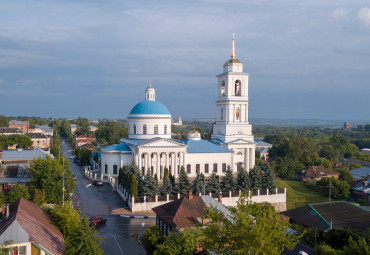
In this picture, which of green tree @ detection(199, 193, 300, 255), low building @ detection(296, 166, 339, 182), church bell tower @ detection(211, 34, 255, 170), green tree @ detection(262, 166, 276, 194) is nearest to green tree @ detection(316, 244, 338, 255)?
green tree @ detection(199, 193, 300, 255)

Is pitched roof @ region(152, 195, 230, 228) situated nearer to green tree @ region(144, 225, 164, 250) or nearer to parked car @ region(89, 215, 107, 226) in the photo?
green tree @ region(144, 225, 164, 250)

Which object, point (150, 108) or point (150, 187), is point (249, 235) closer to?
point (150, 187)

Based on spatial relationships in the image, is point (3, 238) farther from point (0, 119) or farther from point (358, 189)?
point (0, 119)

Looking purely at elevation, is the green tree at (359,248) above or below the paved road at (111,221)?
above

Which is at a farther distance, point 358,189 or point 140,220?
point 358,189

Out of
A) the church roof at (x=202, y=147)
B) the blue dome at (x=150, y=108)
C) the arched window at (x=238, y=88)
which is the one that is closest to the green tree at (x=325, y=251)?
the church roof at (x=202, y=147)

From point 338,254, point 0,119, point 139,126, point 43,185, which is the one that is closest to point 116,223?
point 43,185

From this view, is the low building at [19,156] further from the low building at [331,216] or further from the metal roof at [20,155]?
the low building at [331,216]
